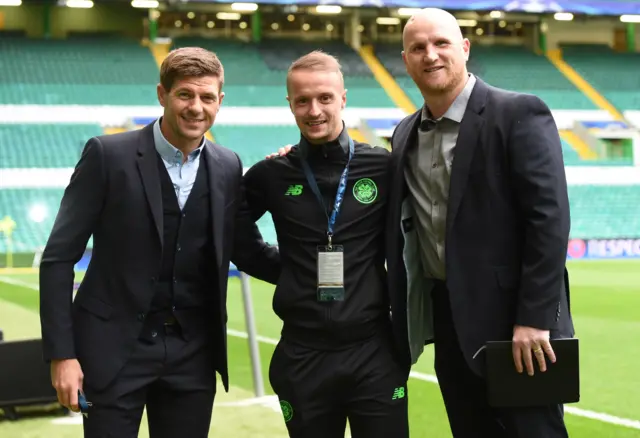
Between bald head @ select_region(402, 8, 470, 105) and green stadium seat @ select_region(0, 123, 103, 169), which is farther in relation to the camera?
green stadium seat @ select_region(0, 123, 103, 169)

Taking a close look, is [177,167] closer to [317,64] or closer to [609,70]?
[317,64]

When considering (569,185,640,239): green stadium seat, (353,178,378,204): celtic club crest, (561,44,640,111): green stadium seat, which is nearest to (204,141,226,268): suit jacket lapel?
(353,178,378,204): celtic club crest

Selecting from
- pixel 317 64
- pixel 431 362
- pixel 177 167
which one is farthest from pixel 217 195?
pixel 431 362

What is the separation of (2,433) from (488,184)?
3.78m

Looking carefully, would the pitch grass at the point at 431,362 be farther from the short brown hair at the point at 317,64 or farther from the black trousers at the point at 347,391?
the short brown hair at the point at 317,64

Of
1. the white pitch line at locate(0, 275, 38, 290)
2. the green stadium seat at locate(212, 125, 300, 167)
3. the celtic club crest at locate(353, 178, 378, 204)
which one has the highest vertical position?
the celtic club crest at locate(353, 178, 378, 204)

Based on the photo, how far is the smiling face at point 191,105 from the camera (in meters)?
2.92

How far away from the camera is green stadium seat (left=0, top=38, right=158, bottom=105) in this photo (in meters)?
24.2

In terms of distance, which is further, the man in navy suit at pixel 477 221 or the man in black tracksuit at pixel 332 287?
the man in black tracksuit at pixel 332 287

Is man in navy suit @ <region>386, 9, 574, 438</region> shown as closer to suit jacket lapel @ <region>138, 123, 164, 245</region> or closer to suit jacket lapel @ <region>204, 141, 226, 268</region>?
suit jacket lapel @ <region>204, 141, 226, 268</region>

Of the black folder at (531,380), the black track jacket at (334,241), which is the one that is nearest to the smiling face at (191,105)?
the black track jacket at (334,241)

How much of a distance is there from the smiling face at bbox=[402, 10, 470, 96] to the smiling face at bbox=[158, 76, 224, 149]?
0.68 metres

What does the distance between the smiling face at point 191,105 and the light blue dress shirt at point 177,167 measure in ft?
0.19

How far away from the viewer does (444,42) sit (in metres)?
3.06
